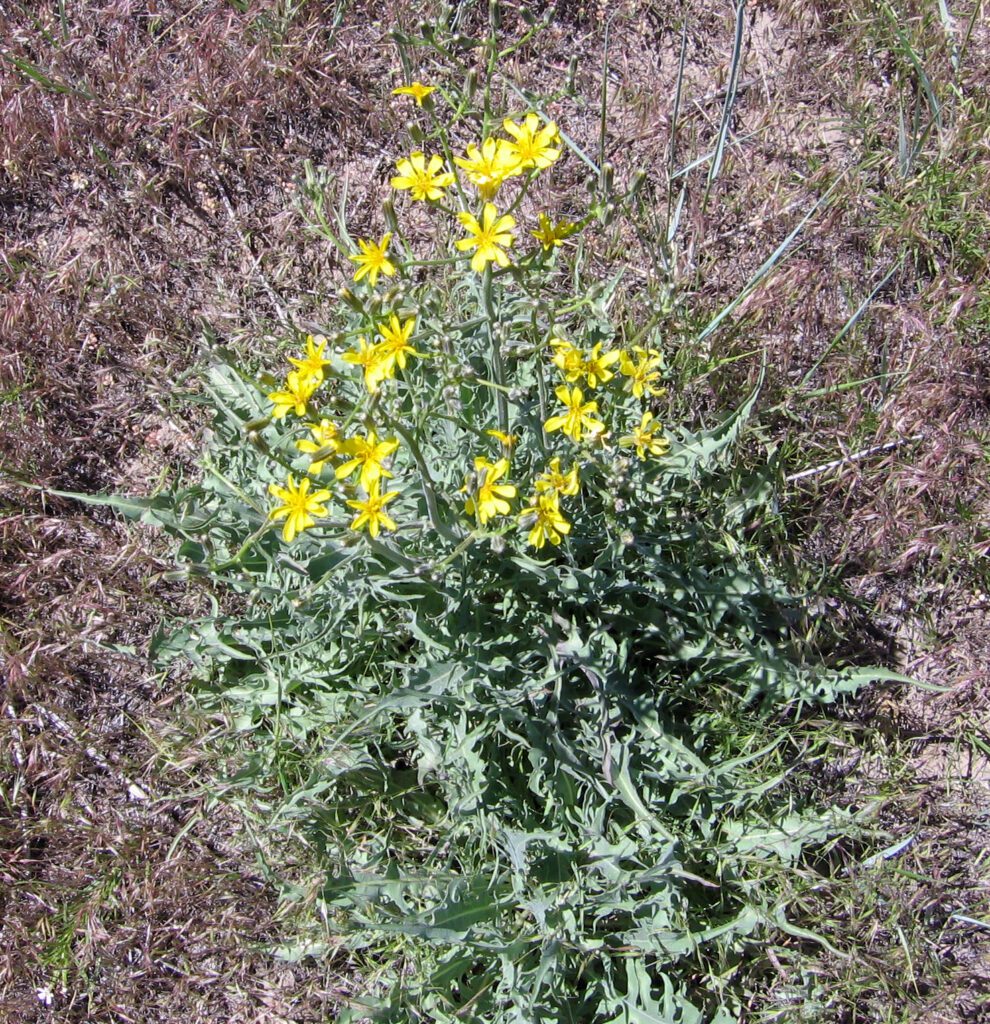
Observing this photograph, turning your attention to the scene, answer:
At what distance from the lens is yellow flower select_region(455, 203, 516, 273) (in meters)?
2.14

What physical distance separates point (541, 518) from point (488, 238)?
2.24 feet

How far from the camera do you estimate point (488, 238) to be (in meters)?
2.18

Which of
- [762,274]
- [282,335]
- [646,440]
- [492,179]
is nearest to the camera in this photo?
[492,179]

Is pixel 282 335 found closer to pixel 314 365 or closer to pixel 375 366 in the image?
pixel 314 365

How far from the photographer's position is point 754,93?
405 centimetres

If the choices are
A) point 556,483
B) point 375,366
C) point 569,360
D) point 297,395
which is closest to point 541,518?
point 556,483

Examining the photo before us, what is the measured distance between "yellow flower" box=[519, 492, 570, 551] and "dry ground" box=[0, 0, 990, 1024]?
4.56 feet

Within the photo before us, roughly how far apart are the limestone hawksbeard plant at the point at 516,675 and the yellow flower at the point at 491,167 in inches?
10.1

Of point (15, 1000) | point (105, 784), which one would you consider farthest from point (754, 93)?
point (15, 1000)

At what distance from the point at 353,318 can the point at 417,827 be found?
1752mm

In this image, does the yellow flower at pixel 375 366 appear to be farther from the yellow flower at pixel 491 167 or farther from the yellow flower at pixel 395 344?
the yellow flower at pixel 491 167

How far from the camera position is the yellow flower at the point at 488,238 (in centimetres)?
214

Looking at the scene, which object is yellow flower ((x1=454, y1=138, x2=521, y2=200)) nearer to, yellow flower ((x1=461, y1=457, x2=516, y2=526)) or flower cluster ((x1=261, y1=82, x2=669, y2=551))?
flower cluster ((x1=261, y1=82, x2=669, y2=551))

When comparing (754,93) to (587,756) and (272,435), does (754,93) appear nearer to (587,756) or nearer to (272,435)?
(272,435)
